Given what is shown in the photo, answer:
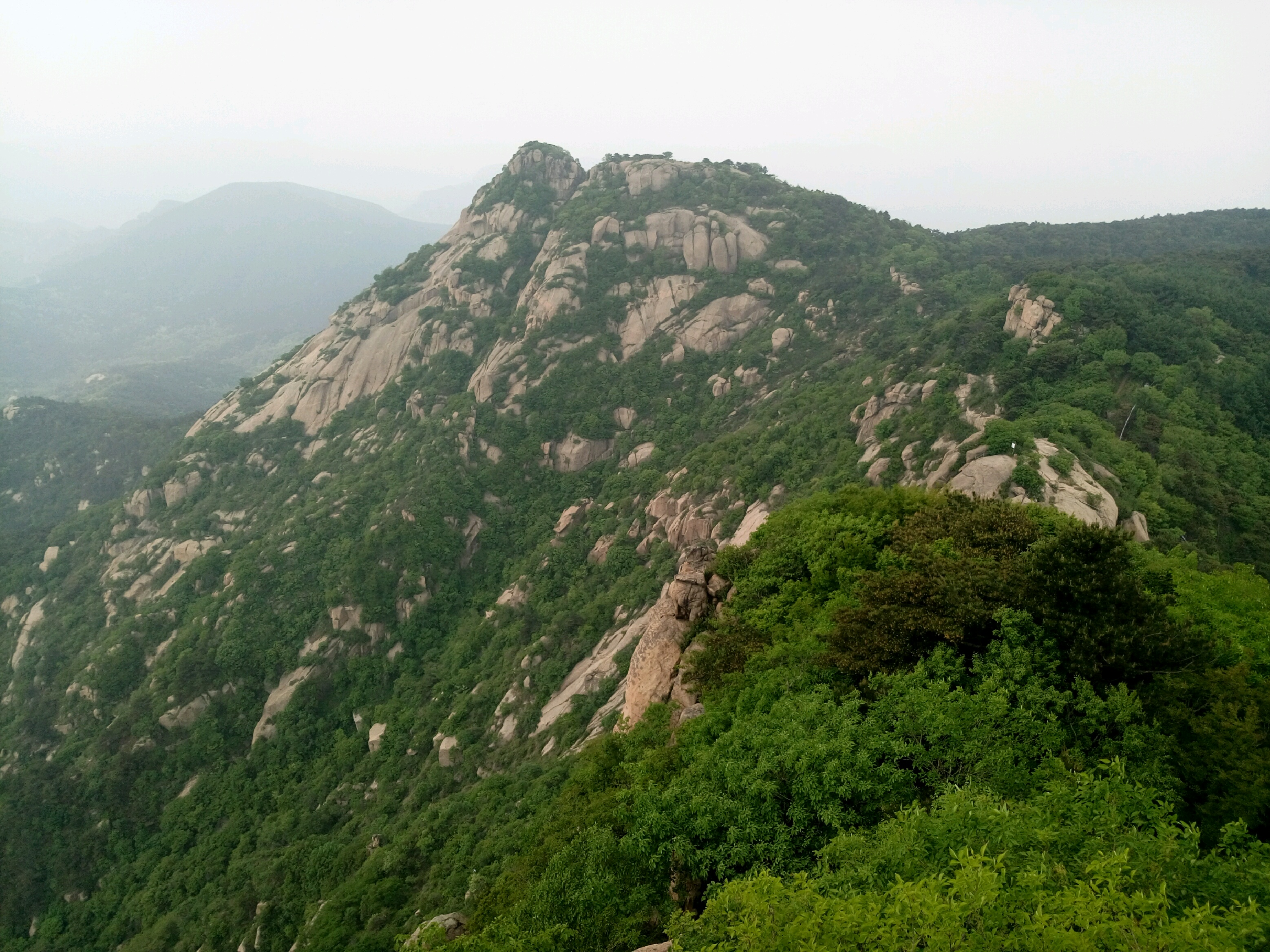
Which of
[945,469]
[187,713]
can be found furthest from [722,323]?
[187,713]

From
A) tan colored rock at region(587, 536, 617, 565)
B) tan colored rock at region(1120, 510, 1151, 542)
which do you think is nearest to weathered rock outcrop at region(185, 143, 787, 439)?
tan colored rock at region(587, 536, 617, 565)

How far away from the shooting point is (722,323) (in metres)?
75.4

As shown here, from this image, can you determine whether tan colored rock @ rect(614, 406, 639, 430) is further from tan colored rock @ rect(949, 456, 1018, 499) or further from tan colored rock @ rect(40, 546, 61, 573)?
tan colored rock @ rect(40, 546, 61, 573)

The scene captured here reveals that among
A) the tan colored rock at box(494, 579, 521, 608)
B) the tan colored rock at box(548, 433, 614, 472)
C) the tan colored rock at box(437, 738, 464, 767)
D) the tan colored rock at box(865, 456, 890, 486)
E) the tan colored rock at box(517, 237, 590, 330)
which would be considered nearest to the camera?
the tan colored rock at box(865, 456, 890, 486)

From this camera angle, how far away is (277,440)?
77750mm

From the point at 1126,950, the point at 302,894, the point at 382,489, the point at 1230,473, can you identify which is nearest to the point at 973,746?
the point at 1126,950

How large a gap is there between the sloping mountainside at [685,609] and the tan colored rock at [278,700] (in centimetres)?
30

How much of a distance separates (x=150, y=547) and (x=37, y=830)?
29.5m

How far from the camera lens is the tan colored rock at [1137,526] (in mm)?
26641

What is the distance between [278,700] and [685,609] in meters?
42.9

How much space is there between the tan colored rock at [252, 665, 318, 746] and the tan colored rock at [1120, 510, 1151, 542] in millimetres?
55280

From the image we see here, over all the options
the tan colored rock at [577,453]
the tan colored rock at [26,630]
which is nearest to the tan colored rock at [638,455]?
the tan colored rock at [577,453]

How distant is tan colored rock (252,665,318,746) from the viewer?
50.2 metres

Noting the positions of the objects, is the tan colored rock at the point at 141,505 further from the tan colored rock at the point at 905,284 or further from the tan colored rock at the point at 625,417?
the tan colored rock at the point at 905,284
